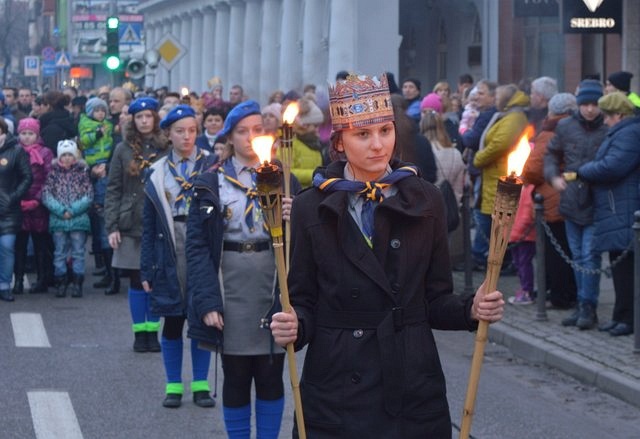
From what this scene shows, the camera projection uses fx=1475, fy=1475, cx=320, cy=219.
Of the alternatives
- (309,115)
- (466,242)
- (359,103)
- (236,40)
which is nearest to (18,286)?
(309,115)

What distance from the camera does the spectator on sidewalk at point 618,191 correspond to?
11.0 m

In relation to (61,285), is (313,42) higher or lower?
higher

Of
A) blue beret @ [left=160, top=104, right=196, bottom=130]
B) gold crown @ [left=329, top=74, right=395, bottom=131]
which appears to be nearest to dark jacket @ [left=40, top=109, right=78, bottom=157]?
blue beret @ [left=160, top=104, right=196, bottom=130]

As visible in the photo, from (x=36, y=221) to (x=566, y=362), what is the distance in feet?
23.1

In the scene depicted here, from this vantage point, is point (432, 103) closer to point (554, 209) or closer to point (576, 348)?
point (554, 209)

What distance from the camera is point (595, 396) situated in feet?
31.9

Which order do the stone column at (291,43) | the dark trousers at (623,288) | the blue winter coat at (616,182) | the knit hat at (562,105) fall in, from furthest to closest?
the stone column at (291,43) < the knit hat at (562,105) < the dark trousers at (623,288) < the blue winter coat at (616,182)

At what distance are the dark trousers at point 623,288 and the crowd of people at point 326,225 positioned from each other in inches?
0.6

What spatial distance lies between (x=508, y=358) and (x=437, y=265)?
257 inches

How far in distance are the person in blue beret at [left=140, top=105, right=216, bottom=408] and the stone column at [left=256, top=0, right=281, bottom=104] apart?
4155cm

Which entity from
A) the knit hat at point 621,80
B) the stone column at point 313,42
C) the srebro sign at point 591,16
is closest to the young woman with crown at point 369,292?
the knit hat at point 621,80

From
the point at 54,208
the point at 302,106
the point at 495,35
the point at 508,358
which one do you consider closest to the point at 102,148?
the point at 54,208

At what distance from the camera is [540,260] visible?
1205cm

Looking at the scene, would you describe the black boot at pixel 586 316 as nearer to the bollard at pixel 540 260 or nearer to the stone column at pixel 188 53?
the bollard at pixel 540 260
